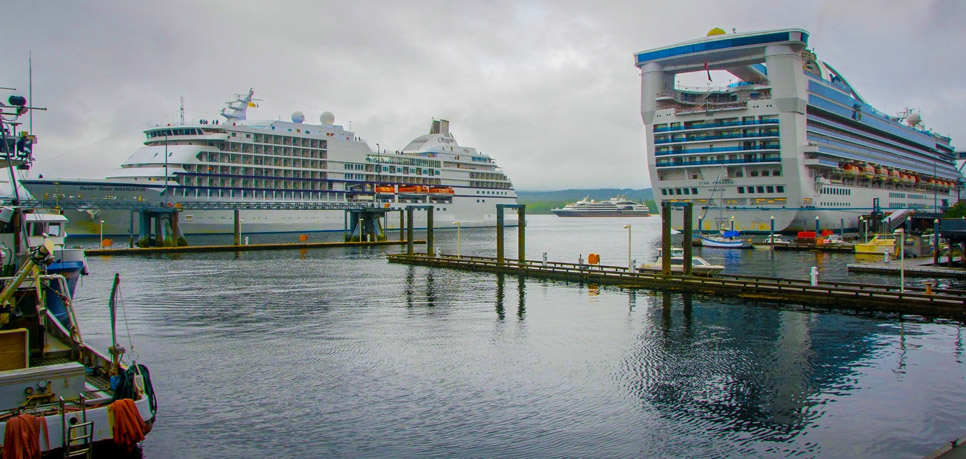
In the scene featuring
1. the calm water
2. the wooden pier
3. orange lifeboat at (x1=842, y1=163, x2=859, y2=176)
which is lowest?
the calm water

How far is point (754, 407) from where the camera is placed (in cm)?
1334

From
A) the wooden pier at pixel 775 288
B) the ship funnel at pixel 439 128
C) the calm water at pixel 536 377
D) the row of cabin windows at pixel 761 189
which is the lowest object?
the calm water at pixel 536 377

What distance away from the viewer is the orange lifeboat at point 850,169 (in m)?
76.2

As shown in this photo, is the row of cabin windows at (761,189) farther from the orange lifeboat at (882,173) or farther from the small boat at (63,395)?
the small boat at (63,395)

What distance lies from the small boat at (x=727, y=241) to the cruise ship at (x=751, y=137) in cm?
392

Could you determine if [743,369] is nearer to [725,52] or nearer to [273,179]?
[725,52]

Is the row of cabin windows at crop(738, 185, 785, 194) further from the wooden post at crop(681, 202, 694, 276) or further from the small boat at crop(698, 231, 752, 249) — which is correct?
the wooden post at crop(681, 202, 694, 276)

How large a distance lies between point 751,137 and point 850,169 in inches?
684

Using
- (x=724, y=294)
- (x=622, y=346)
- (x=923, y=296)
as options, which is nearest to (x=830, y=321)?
(x=923, y=296)

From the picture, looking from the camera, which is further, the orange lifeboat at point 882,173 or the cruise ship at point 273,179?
the orange lifeboat at point 882,173

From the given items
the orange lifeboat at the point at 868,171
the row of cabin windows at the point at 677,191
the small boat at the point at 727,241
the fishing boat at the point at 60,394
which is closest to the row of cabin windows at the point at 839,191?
the orange lifeboat at the point at 868,171

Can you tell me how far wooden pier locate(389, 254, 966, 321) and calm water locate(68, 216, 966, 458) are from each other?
1.54 meters

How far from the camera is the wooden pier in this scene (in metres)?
22.9

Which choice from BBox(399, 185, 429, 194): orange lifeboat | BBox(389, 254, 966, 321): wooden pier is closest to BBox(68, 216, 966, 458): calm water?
BBox(389, 254, 966, 321): wooden pier
